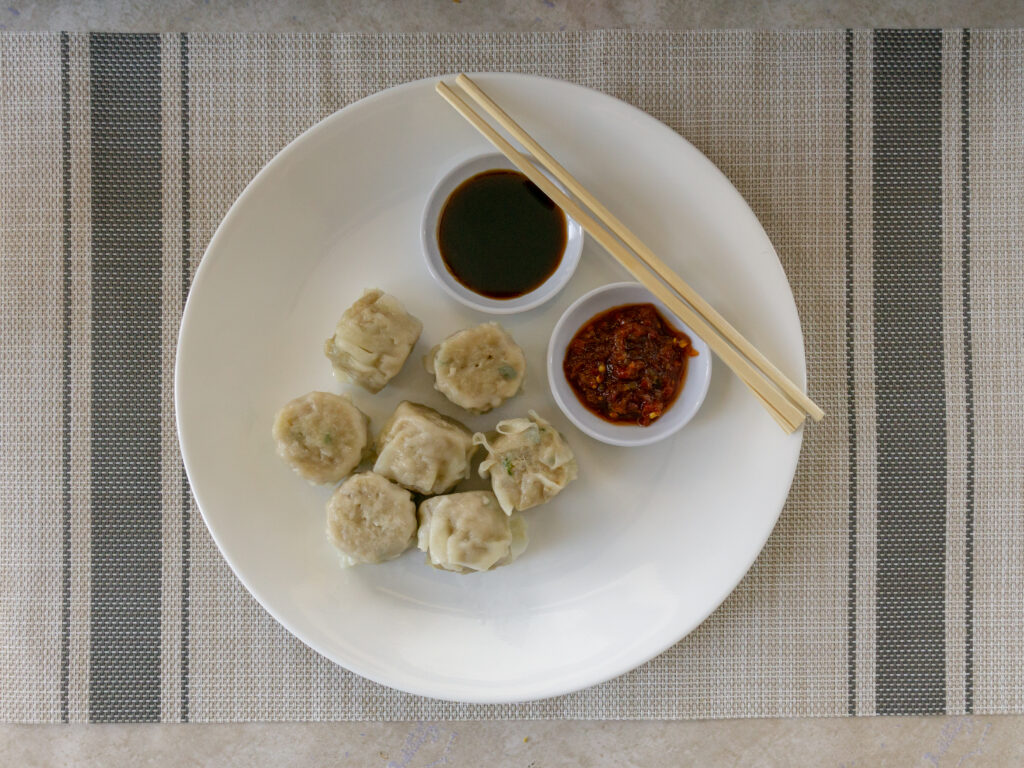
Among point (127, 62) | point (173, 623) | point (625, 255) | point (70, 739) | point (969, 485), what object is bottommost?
point (70, 739)

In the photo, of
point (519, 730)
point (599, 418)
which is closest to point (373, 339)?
point (599, 418)

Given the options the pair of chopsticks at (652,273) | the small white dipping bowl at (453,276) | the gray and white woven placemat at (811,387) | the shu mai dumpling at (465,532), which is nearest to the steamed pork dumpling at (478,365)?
the small white dipping bowl at (453,276)

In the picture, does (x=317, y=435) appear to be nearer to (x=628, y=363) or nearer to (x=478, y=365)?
(x=478, y=365)

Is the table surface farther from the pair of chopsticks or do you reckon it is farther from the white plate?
the pair of chopsticks

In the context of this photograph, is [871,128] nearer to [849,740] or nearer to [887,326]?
[887,326]

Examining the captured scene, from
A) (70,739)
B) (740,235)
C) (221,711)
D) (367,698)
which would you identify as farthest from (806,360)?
(70,739)

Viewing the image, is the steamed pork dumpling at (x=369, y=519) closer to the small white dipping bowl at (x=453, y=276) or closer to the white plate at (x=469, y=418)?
the white plate at (x=469, y=418)

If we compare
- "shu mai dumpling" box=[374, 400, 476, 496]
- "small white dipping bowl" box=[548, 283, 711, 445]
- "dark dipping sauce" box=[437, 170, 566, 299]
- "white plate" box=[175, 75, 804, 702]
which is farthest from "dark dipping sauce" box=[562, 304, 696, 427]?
"shu mai dumpling" box=[374, 400, 476, 496]
